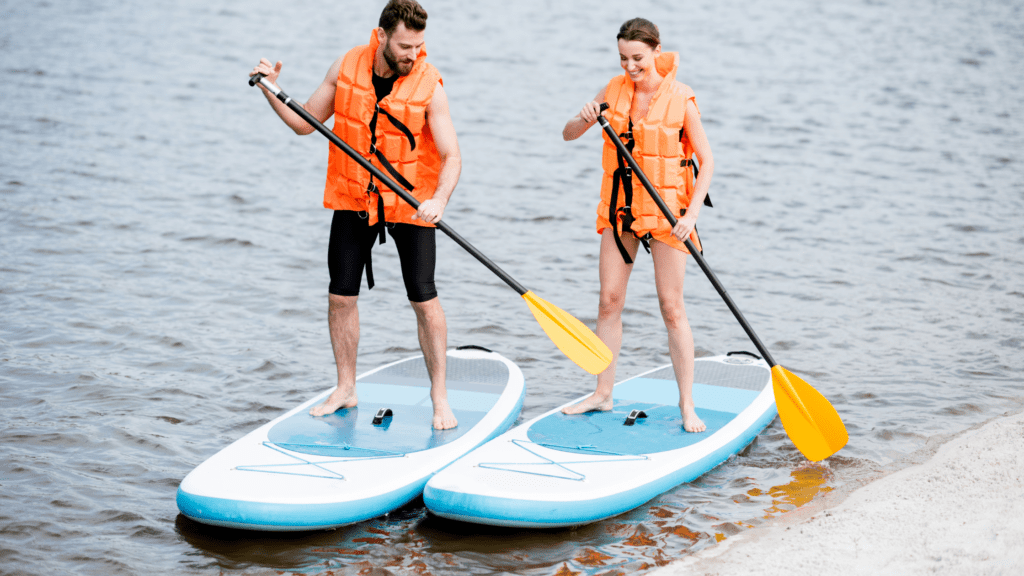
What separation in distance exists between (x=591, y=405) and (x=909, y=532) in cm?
163

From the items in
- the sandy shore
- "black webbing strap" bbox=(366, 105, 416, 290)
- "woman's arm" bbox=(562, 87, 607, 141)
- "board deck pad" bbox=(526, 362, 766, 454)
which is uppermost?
"woman's arm" bbox=(562, 87, 607, 141)

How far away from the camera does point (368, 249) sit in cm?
452

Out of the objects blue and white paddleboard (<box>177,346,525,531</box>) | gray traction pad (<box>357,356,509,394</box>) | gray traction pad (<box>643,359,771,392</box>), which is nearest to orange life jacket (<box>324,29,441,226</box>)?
blue and white paddleboard (<box>177,346,525,531</box>)

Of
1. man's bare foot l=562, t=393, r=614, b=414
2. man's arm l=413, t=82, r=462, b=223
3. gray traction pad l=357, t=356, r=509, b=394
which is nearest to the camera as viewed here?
man's arm l=413, t=82, r=462, b=223

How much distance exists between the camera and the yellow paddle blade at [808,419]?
4762mm

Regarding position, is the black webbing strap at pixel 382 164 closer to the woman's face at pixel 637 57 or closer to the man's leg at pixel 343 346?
the man's leg at pixel 343 346

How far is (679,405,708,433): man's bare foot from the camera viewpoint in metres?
4.71

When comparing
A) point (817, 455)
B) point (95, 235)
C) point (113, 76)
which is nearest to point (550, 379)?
point (817, 455)

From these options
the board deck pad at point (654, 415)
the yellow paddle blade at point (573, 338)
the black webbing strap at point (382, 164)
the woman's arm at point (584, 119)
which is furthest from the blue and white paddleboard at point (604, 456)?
the woman's arm at point (584, 119)

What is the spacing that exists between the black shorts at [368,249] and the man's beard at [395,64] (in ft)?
2.09

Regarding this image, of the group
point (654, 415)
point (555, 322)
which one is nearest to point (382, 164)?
point (555, 322)

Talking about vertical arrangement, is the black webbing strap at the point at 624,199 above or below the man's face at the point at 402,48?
below

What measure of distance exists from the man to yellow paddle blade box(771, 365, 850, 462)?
5.20 ft

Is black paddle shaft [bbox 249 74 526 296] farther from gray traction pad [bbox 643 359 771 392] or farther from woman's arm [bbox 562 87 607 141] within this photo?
gray traction pad [bbox 643 359 771 392]
